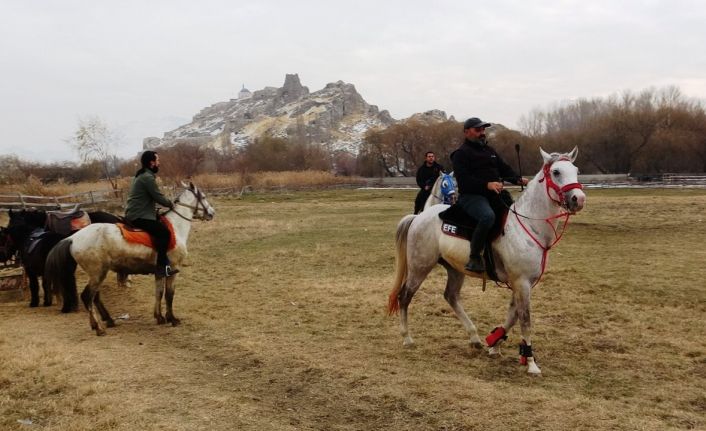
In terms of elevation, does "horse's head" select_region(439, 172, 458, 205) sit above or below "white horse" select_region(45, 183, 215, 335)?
above

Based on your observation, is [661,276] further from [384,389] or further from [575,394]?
[384,389]

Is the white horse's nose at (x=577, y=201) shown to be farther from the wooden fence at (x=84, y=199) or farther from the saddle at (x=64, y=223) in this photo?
the wooden fence at (x=84, y=199)

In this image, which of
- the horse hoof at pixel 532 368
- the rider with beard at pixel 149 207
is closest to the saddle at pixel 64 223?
the rider with beard at pixel 149 207

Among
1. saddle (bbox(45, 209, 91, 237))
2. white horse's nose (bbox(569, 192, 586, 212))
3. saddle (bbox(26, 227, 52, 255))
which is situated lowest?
saddle (bbox(26, 227, 52, 255))

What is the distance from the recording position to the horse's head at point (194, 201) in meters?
8.68

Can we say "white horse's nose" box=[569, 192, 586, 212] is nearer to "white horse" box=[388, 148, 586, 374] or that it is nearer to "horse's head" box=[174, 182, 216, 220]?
"white horse" box=[388, 148, 586, 374]

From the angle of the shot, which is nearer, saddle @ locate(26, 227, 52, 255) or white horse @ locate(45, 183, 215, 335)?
white horse @ locate(45, 183, 215, 335)

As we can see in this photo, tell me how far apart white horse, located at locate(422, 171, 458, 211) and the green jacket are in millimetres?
5613

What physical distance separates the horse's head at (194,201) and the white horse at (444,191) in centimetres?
485

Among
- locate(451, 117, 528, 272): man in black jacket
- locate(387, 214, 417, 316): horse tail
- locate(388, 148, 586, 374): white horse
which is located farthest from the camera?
locate(387, 214, 417, 316): horse tail

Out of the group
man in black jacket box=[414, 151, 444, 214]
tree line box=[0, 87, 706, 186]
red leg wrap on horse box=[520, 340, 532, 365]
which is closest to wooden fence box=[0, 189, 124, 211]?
tree line box=[0, 87, 706, 186]

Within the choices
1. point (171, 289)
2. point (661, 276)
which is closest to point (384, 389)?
point (171, 289)

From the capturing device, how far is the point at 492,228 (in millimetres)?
6152

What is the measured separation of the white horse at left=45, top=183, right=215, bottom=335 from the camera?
781 cm
